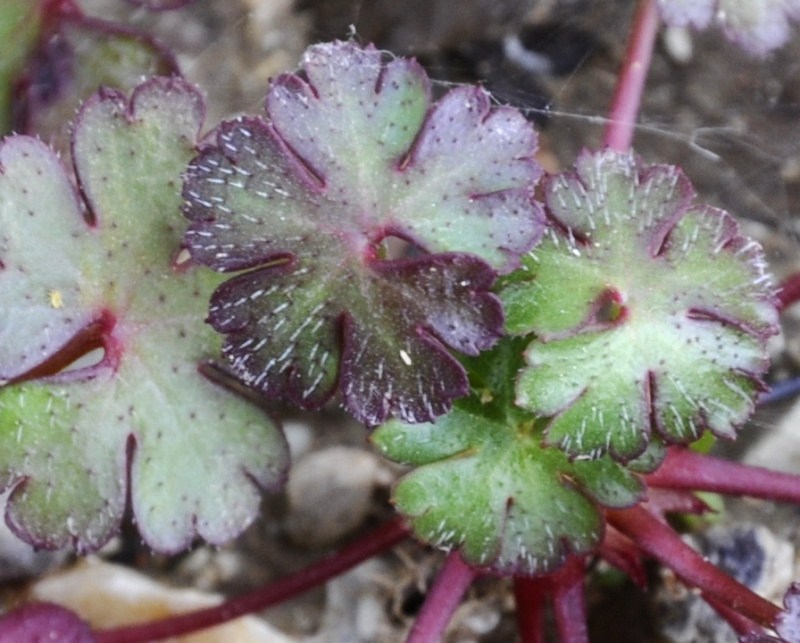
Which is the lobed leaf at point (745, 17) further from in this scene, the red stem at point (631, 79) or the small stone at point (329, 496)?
the small stone at point (329, 496)

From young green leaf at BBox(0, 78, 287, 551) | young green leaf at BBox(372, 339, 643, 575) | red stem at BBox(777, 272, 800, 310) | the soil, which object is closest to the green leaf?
the soil

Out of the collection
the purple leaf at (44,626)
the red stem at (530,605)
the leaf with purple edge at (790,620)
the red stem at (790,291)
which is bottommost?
the purple leaf at (44,626)

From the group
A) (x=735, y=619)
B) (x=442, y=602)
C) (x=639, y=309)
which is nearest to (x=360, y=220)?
(x=639, y=309)

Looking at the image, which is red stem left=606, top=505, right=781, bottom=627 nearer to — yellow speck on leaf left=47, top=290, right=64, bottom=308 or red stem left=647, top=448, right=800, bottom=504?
red stem left=647, top=448, right=800, bottom=504

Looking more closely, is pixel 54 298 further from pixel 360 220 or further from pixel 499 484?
pixel 499 484

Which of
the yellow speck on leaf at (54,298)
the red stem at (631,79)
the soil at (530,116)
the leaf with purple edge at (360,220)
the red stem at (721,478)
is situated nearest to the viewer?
the leaf with purple edge at (360,220)

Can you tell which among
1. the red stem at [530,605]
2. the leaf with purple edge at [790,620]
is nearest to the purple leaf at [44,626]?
the red stem at [530,605]

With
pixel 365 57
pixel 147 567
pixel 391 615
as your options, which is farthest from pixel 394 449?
pixel 147 567
